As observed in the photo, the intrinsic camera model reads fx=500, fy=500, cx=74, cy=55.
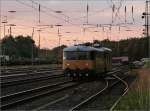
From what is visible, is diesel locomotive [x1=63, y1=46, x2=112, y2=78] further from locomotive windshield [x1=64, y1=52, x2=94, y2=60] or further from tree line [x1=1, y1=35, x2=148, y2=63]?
tree line [x1=1, y1=35, x2=148, y2=63]

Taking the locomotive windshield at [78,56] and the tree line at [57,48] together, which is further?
the tree line at [57,48]

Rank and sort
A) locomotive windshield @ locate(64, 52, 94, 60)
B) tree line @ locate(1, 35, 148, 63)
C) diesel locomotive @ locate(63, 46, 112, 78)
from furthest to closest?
tree line @ locate(1, 35, 148, 63) → locomotive windshield @ locate(64, 52, 94, 60) → diesel locomotive @ locate(63, 46, 112, 78)

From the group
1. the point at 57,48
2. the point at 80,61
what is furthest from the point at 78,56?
the point at 57,48

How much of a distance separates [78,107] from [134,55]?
128 metres

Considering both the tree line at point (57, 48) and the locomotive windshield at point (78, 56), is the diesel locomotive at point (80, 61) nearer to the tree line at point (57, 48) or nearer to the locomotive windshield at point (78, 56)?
the locomotive windshield at point (78, 56)

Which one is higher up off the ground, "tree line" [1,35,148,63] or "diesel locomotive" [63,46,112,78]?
"tree line" [1,35,148,63]

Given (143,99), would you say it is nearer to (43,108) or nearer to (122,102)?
(122,102)

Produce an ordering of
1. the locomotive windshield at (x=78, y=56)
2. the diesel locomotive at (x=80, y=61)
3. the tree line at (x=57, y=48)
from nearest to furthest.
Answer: the diesel locomotive at (x=80, y=61) → the locomotive windshield at (x=78, y=56) → the tree line at (x=57, y=48)

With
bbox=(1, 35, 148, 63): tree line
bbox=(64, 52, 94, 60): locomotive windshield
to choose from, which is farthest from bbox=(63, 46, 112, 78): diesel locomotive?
bbox=(1, 35, 148, 63): tree line

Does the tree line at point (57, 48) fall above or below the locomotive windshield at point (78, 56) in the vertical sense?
above

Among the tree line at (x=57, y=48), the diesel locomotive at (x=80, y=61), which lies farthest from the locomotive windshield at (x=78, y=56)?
the tree line at (x=57, y=48)

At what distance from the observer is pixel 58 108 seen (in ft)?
61.8

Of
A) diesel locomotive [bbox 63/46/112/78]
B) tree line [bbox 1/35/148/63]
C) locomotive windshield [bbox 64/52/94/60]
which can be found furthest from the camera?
tree line [bbox 1/35/148/63]

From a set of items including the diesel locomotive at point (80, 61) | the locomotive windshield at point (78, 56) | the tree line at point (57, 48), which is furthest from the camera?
the tree line at point (57, 48)
